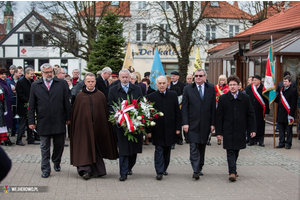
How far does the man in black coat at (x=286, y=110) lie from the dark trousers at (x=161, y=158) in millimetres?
4955

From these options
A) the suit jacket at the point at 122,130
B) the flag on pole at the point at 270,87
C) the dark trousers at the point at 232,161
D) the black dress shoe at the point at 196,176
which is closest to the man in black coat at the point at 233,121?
the dark trousers at the point at 232,161

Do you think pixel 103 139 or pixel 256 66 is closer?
pixel 103 139

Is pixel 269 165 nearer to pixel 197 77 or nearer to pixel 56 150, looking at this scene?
pixel 197 77

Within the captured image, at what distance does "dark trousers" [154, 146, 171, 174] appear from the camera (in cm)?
737

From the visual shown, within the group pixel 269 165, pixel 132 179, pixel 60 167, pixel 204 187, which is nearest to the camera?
pixel 204 187

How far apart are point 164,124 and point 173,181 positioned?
1068mm

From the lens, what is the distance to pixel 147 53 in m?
47.6

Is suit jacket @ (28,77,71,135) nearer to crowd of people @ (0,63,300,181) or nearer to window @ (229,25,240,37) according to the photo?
crowd of people @ (0,63,300,181)

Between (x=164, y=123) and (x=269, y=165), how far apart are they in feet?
9.60

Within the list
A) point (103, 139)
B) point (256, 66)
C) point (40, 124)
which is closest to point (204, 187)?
point (103, 139)

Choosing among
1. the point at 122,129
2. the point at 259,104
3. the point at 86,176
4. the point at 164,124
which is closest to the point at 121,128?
the point at 122,129

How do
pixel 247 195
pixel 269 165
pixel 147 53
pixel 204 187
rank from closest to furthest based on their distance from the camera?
1. pixel 247 195
2. pixel 204 187
3. pixel 269 165
4. pixel 147 53

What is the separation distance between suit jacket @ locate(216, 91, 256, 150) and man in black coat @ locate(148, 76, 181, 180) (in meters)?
0.83

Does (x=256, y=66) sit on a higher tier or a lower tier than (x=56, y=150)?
higher
